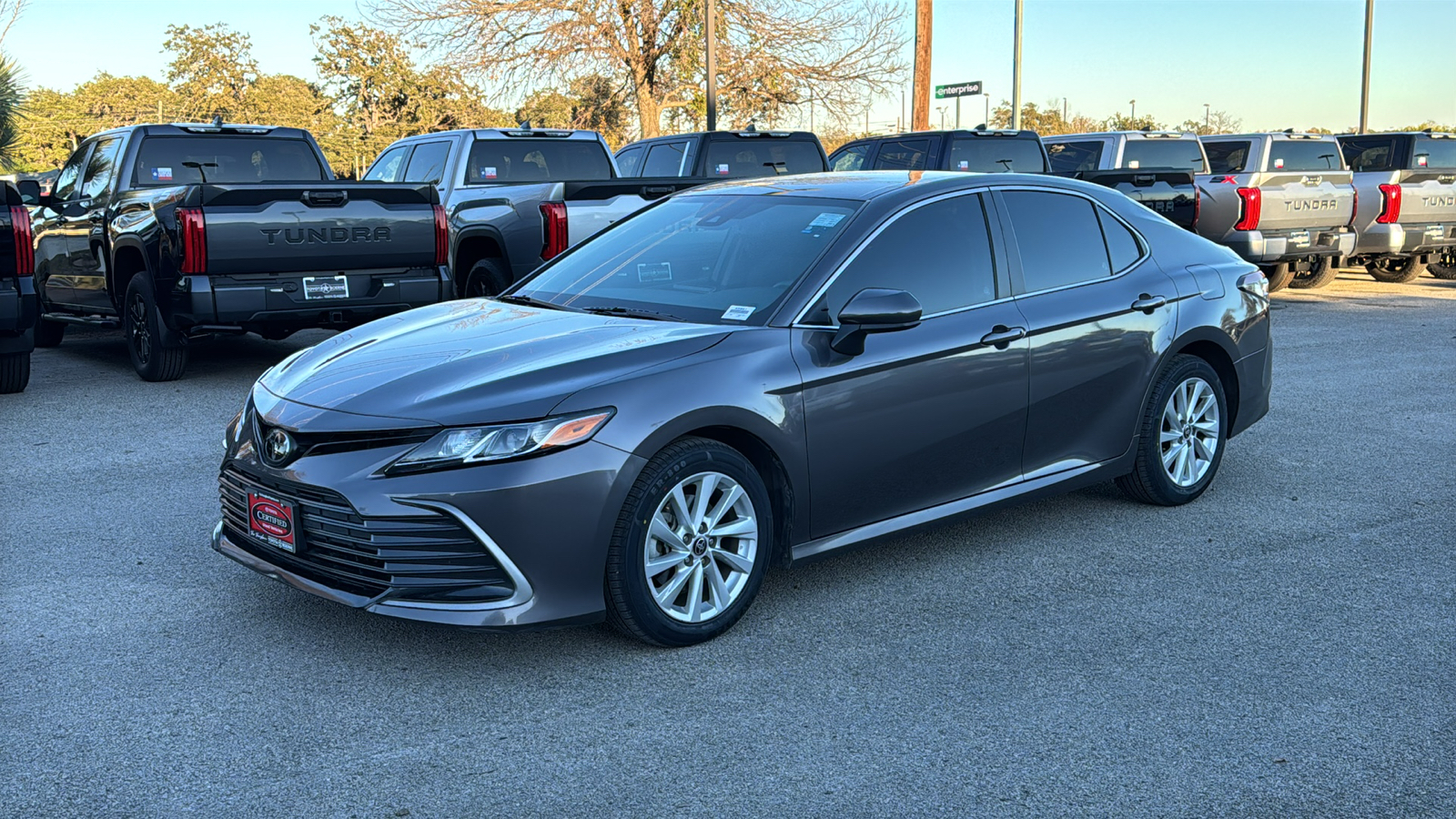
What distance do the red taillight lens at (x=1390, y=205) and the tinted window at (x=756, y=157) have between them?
789cm

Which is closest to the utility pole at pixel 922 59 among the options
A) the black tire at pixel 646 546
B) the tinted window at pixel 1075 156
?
the tinted window at pixel 1075 156

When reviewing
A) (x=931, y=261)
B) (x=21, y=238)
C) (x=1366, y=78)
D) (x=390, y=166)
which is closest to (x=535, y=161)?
(x=390, y=166)

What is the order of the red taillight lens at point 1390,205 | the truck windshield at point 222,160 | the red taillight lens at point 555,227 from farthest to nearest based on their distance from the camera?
1. the red taillight lens at point 1390,205
2. the truck windshield at point 222,160
3. the red taillight lens at point 555,227

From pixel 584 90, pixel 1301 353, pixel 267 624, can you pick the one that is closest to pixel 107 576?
pixel 267 624

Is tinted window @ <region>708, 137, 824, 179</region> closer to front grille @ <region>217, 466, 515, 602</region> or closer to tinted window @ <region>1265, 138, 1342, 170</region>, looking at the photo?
tinted window @ <region>1265, 138, 1342, 170</region>

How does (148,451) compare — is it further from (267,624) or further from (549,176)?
(549,176)

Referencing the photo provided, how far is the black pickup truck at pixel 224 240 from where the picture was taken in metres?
8.98

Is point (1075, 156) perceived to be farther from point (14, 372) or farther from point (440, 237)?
point (14, 372)

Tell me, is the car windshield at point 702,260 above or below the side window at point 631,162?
below

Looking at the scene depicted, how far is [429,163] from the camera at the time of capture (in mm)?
12531

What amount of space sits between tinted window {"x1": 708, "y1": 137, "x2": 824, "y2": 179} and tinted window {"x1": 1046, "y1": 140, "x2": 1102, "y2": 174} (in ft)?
13.2

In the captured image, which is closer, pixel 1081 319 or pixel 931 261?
pixel 931 261

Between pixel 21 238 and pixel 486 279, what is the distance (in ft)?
11.7

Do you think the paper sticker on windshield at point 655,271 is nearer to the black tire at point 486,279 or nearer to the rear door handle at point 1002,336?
the rear door handle at point 1002,336
